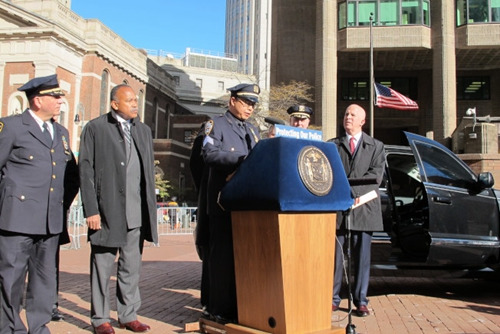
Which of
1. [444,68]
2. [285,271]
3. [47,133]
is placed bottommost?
[285,271]

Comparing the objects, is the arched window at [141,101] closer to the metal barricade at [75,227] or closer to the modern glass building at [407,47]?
the modern glass building at [407,47]

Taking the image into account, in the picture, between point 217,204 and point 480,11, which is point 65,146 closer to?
point 217,204

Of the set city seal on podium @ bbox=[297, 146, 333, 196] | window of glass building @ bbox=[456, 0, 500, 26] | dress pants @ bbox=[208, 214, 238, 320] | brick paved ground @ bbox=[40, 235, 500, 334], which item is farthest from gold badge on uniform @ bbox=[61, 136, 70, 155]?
window of glass building @ bbox=[456, 0, 500, 26]

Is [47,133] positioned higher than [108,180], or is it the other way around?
[47,133]

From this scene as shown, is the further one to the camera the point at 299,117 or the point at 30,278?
the point at 299,117

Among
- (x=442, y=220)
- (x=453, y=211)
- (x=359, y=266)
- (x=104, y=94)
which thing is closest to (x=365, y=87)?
(x=104, y=94)

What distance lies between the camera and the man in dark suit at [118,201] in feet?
13.9

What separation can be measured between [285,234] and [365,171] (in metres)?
2.48

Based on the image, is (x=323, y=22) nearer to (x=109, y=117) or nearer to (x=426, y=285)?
(x=426, y=285)

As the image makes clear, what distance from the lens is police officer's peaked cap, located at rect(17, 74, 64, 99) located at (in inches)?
159

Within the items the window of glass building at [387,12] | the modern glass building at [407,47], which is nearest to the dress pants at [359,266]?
the modern glass building at [407,47]

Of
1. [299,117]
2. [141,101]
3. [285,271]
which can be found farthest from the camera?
[141,101]

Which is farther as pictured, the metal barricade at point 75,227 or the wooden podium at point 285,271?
the metal barricade at point 75,227

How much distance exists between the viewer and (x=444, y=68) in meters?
32.8
